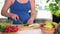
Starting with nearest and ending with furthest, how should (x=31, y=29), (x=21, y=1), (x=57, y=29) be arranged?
(x=57, y=29) → (x=31, y=29) → (x=21, y=1)

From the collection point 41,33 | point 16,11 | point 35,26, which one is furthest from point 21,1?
point 41,33

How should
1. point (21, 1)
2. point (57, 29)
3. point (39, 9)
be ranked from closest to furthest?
point (57, 29), point (21, 1), point (39, 9)

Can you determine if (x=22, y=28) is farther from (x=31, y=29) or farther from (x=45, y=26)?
(x=45, y=26)

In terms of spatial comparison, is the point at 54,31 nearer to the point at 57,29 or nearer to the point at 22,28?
the point at 57,29

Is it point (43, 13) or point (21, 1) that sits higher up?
point (21, 1)

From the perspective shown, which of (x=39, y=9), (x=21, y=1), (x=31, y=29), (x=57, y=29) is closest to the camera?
(x=57, y=29)

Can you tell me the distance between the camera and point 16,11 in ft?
7.55

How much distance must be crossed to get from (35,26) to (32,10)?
0.58m

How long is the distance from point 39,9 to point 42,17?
5.8 inches

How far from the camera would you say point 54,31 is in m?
1.50

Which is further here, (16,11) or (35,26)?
(16,11)

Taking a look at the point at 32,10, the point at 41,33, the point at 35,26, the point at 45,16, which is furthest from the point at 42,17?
the point at 41,33

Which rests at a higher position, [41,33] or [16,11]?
[16,11]

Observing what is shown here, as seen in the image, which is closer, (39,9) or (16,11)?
(16,11)
